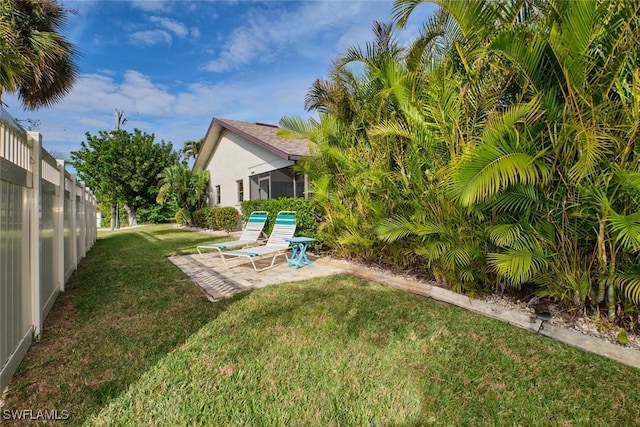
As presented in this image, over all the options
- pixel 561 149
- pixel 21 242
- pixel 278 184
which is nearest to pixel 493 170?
pixel 561 149

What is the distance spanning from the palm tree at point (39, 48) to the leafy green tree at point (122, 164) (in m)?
13.2

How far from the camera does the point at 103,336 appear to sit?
338cm

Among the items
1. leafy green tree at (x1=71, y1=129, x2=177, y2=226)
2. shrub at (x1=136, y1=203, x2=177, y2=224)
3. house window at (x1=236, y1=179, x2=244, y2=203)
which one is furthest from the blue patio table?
shrub at (x1=136, y1=203, x2=177, y2=224)

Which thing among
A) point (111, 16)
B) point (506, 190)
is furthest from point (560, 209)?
point (111, 16)

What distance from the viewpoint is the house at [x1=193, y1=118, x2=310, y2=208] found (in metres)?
11.6

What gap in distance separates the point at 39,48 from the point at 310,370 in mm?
10246

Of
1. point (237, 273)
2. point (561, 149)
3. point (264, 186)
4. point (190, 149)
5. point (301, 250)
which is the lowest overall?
point (237, 273)

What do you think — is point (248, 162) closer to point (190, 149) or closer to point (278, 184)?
point (278, 184)

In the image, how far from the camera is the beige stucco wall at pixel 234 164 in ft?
42.4

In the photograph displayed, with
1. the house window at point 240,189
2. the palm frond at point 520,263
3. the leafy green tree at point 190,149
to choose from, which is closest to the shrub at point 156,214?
the leafy green tree at point 190,149

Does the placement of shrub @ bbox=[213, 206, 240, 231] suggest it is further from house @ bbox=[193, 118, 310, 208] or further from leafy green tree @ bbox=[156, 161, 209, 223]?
leafy green tree @ bbox=[156, 161, 209, 223]

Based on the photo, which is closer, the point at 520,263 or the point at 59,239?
the point at 520,263

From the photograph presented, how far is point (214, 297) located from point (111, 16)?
11.5 metres

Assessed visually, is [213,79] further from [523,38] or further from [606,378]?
[606,378]
